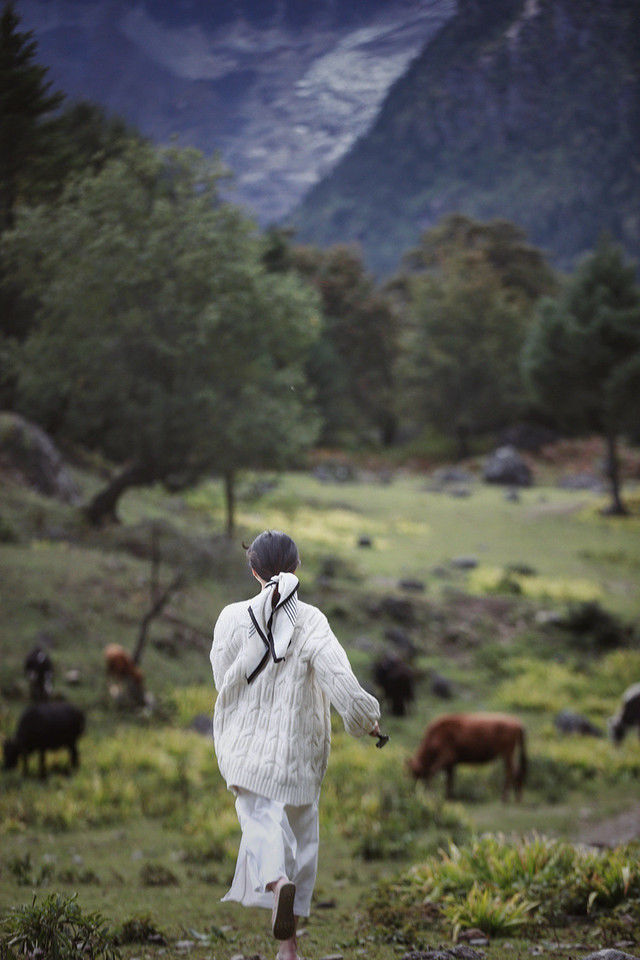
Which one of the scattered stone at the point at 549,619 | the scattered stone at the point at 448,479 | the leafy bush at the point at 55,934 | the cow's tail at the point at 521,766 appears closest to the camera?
the leafy bush at the point at 55,934

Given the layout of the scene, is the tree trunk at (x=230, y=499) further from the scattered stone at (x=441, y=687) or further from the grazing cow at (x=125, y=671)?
the grazing cow at (x=125, y=671)

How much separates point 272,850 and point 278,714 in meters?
0.56

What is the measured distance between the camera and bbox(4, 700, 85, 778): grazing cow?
8.77 meters

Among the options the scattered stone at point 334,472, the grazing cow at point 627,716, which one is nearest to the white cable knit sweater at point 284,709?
the grazing cow at point 627,716

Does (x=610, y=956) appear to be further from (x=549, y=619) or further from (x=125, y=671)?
(x=549, y=619)

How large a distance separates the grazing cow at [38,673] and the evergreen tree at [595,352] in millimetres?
23238

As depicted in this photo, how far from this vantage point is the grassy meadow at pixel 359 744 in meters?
5.14

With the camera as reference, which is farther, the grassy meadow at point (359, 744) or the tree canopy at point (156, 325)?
the tree canopy at point (156, 325)

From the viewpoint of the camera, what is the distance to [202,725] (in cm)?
1148

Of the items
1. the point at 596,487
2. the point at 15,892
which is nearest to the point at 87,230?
the point at 15,892

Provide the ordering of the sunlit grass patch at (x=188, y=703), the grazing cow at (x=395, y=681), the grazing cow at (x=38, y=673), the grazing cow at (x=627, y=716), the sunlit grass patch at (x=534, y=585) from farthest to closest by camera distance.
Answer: the sunlit grass patch at (x=534, y=585) → the grazing cow at (x=395, y=681) → the grazing cow at (x=627, y=716) → the sunlit grass patch at (x=188, y=703) → the grazing cow at (x=38, y=673)

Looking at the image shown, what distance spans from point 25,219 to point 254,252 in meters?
5.43

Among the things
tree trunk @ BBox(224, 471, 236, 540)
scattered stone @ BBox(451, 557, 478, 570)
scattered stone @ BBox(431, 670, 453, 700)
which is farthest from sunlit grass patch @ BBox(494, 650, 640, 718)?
tree trunk @ BBox(224, 471, 236, 540)

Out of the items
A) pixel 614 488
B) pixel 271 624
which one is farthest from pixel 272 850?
pixel 614 488
